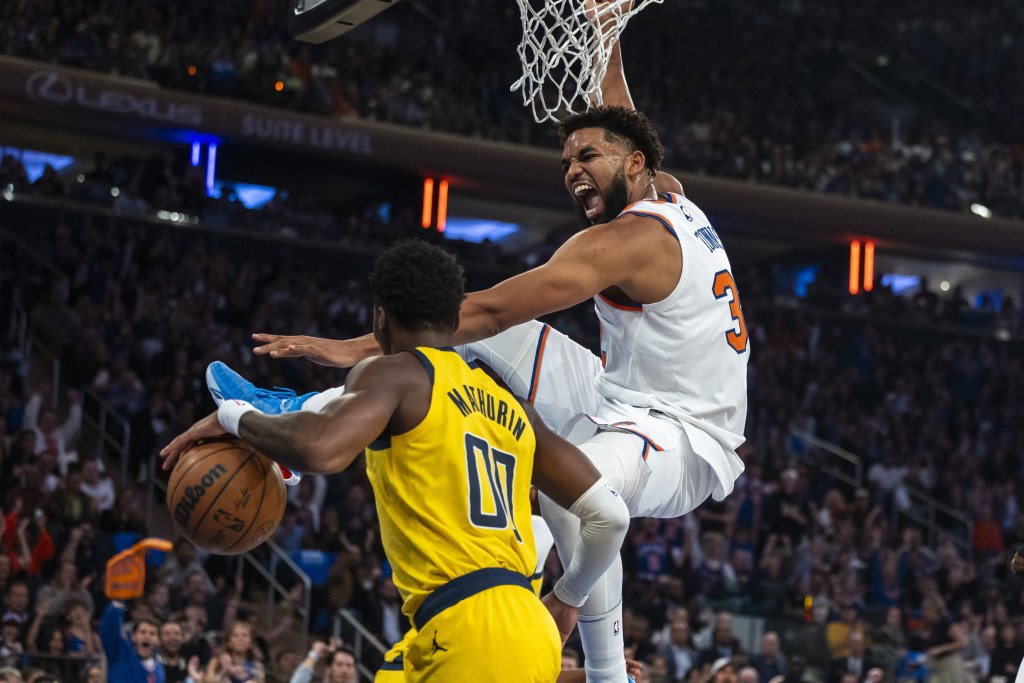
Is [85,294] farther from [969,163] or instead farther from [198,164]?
[969,163]

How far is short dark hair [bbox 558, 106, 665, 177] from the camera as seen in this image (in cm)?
476

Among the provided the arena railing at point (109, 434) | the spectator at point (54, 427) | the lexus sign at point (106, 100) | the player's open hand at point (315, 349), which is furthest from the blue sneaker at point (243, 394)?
the lexus sign at point (106, 100)

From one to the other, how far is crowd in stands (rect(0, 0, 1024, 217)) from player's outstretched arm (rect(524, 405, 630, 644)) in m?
14.8

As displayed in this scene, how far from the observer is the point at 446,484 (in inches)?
135

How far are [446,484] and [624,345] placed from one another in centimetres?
139

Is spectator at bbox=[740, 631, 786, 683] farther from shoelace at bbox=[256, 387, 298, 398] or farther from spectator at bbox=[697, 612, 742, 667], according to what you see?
shoelace at bbox=[256, 387, 298, 398]

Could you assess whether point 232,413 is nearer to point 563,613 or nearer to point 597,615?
point 563,613

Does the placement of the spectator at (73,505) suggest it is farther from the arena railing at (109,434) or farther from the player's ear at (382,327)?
the player's ear at (382,327)

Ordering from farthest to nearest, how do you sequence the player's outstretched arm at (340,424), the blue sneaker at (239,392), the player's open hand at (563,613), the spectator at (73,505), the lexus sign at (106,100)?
the lexus sign at (106,100)
the spectator at (73,505)
the player's open hand at (563,613)
the blue sneaker at (239,392)
the player's outstretched arm at (340,424)

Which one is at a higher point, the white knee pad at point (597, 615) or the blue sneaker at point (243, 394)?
the blue sneaker at point (243, 394)

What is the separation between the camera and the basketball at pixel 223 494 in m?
3.68

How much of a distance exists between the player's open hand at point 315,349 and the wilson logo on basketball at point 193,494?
48 cm

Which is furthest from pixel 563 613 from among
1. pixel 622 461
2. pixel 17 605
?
pixel 17 605

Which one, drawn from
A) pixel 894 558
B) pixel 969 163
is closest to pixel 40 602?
pixel 894 558
